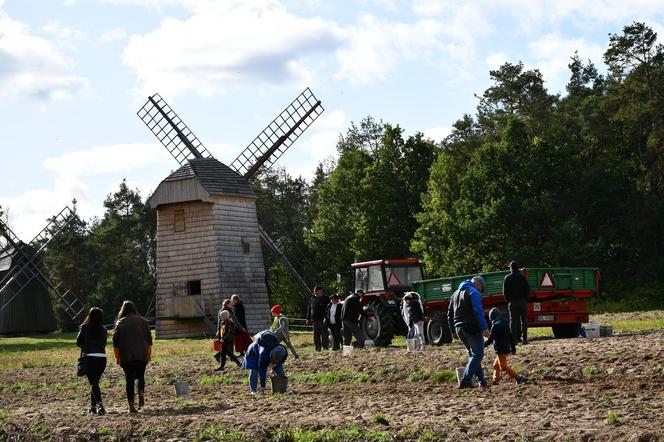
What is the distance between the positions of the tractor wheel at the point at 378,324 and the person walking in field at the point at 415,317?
151 centimetres

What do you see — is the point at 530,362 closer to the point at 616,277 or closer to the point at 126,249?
the point at 616,277

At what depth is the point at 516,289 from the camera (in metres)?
24.9

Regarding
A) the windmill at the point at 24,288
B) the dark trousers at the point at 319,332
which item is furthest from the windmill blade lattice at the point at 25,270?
the dark trousers at the point at 319,332

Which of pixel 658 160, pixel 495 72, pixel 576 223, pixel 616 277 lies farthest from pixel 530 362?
pixel 495 72

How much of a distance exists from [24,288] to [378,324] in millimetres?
41547

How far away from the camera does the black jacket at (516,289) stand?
24938 millimetres

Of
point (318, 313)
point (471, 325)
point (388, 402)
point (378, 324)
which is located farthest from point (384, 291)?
point (388, 402)

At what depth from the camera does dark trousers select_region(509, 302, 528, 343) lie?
25.1m

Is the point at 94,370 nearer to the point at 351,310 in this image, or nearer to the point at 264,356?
the point at 264,356

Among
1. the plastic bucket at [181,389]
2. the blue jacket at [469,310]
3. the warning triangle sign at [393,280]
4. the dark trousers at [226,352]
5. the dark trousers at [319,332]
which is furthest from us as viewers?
the warning triangle sign at [393,280]

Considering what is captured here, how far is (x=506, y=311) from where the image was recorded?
27.3 metres

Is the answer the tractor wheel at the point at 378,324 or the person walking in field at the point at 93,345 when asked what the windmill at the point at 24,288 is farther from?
the person walking in field at the point at 93,345

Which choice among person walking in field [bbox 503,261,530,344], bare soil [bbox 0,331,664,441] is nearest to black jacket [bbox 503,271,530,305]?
person walking in field [bbox 503,261,530,344]

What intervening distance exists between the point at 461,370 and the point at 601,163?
131 feet
